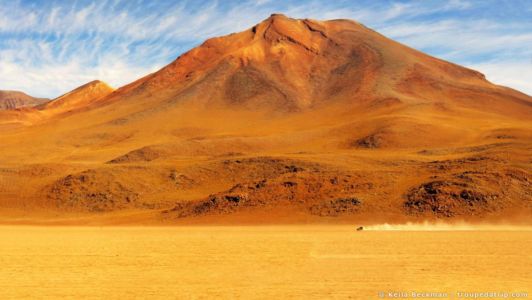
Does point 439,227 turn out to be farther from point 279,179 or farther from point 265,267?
point 265,267

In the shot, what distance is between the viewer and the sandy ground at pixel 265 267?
17.4 meters

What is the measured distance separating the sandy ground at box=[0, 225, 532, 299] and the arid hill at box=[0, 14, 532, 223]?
17576 mm

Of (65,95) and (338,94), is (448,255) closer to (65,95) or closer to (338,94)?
(338,94)

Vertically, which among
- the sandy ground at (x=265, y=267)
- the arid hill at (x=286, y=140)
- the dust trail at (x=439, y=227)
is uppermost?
the arid hill at (x=286, y=140)

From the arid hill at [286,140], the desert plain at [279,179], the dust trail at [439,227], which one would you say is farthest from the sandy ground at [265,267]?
the arid hill at [286,140]

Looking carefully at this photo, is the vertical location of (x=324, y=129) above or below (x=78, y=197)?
above

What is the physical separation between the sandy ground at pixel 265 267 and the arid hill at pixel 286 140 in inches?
692

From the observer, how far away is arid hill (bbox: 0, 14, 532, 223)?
5206 cm

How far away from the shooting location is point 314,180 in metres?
56.0

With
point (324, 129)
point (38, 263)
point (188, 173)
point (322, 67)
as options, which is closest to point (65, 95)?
point (322, 67)

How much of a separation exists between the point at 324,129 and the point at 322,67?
46845 millimetres

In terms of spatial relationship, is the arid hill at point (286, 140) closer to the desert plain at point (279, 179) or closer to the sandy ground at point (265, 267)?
the desert plain at point (279, 179)

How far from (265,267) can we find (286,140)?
231ft

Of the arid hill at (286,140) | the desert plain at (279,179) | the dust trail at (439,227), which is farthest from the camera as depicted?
the arid hill at (286,140)
